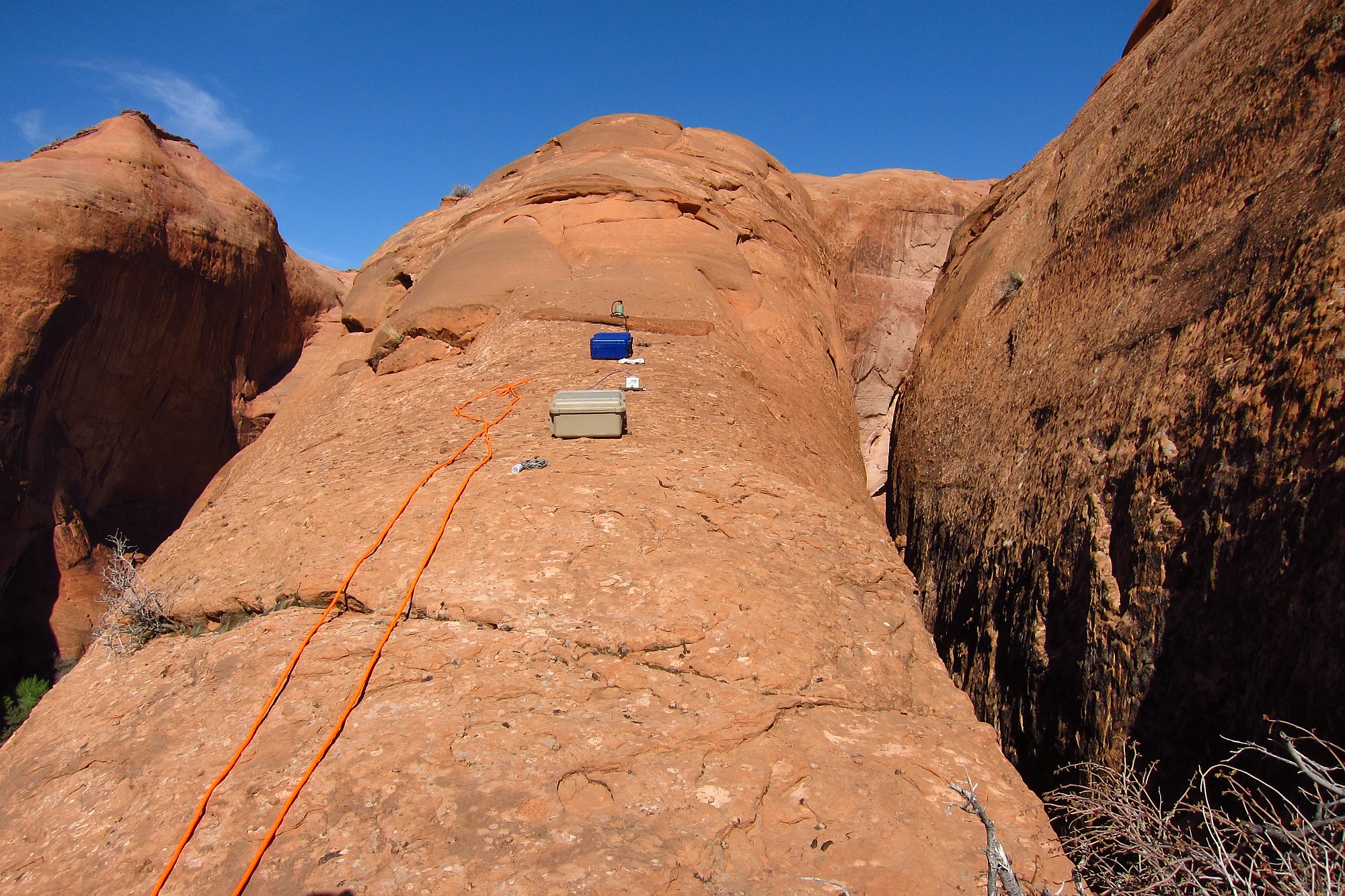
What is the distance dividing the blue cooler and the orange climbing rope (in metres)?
1.69

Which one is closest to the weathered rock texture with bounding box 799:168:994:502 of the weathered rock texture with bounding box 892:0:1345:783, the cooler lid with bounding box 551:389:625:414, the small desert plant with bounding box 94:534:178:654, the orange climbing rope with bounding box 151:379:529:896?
the weathered rock texture with bounding box 892:0:1345:783

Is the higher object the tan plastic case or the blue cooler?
the blue cooler

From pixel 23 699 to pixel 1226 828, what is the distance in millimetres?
12587

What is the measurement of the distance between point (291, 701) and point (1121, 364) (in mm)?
4036

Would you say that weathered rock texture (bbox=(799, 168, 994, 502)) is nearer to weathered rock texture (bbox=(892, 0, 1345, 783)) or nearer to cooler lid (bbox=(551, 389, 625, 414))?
weathered rock texture (bbox=(892, 0, 1345, 783))

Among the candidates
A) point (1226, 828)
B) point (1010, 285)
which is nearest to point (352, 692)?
point (1226, 828)

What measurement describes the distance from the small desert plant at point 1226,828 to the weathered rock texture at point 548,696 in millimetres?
270

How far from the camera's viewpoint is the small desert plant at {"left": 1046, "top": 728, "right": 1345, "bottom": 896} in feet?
6.03

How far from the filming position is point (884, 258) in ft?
48.9

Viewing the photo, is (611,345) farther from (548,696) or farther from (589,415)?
(548,696)

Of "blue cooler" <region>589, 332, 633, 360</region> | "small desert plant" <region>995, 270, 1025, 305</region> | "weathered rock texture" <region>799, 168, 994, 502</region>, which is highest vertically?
"weathered rock texture" <region>799, 168, 994, 502</region>

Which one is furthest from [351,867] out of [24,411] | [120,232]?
[120,232]

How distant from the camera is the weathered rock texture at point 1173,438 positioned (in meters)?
2.40

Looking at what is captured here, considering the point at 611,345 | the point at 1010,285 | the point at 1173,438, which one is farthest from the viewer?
the point at 611,345
